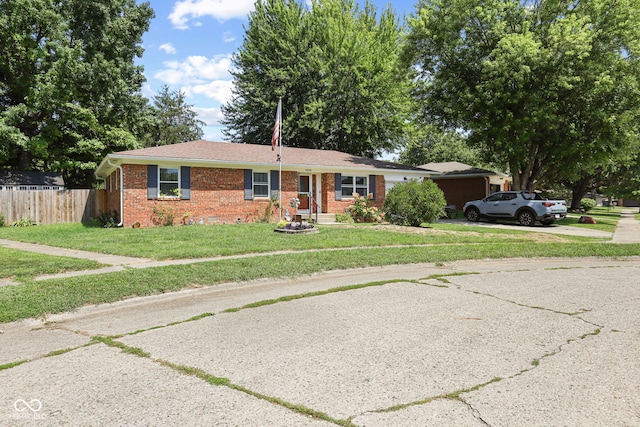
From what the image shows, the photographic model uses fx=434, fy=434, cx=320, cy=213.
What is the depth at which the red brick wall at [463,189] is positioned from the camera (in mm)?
31672

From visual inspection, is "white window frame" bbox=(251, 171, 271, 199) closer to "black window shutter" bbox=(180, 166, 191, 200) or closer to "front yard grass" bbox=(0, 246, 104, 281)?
"black window shutter" bbox=(180, 166, 191, 200)

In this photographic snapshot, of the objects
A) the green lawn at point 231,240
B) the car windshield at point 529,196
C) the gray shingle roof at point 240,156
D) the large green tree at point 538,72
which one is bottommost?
the green lawn at point 231,240

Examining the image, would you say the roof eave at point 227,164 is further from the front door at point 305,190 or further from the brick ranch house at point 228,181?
the front door at point 305,190

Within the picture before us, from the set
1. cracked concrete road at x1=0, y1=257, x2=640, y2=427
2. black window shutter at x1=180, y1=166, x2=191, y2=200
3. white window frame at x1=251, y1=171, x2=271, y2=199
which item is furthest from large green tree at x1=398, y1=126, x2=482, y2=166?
cracked concrete road at x1=0, y1=257, x2=640, y2=427

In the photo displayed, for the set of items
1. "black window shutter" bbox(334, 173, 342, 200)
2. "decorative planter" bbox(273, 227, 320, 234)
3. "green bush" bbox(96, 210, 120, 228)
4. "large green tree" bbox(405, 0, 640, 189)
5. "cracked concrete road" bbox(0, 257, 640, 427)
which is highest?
"large green tree" bbox(405, 0, 640, 189)

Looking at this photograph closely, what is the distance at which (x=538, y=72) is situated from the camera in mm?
21859

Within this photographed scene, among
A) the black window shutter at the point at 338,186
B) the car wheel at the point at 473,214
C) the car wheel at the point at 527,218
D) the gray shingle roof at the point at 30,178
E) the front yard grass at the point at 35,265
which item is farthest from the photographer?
the gray shingle roof at the point at 30,178

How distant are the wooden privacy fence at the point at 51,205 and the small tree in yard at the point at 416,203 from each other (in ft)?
49.6

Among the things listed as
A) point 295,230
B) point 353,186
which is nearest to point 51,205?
point 295,230

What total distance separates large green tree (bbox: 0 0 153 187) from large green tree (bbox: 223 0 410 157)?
912cm

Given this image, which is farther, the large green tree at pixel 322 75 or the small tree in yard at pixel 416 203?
the large green tree at pixel 322 75

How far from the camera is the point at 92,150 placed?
1083 inches

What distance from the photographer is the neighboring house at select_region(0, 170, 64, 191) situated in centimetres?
2581

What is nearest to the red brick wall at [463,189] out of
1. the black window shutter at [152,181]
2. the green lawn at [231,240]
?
the green lawn at [231,240]
